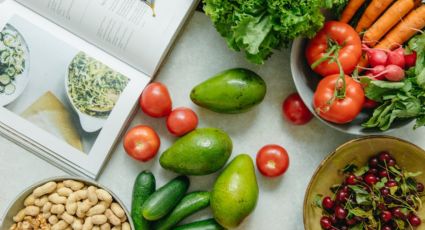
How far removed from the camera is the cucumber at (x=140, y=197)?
1149 mm

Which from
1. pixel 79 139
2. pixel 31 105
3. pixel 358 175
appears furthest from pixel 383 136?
pixel 31 105

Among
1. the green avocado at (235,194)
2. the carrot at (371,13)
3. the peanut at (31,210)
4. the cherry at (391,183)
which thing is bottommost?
the peanut at (31,210)

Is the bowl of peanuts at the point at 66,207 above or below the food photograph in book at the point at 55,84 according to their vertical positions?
below

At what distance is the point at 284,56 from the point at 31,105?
1.78 feet

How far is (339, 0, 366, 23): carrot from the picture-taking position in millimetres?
1083

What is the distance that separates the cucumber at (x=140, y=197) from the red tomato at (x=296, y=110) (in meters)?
0.32

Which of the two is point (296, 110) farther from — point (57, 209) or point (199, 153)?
point (57, 209)

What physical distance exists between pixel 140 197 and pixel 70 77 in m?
Result: 0.29

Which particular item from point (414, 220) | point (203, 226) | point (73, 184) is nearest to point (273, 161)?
point (203, 226)

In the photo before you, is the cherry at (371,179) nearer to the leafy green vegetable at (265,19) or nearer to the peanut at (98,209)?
the leafy green vegetable at (265,19)

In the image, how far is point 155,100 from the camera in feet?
3.68

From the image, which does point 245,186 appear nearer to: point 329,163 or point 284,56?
point 329,163

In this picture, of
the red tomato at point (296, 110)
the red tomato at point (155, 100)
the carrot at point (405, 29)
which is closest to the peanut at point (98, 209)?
the red tomato at point (155, 100)

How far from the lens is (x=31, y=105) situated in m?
1.17
